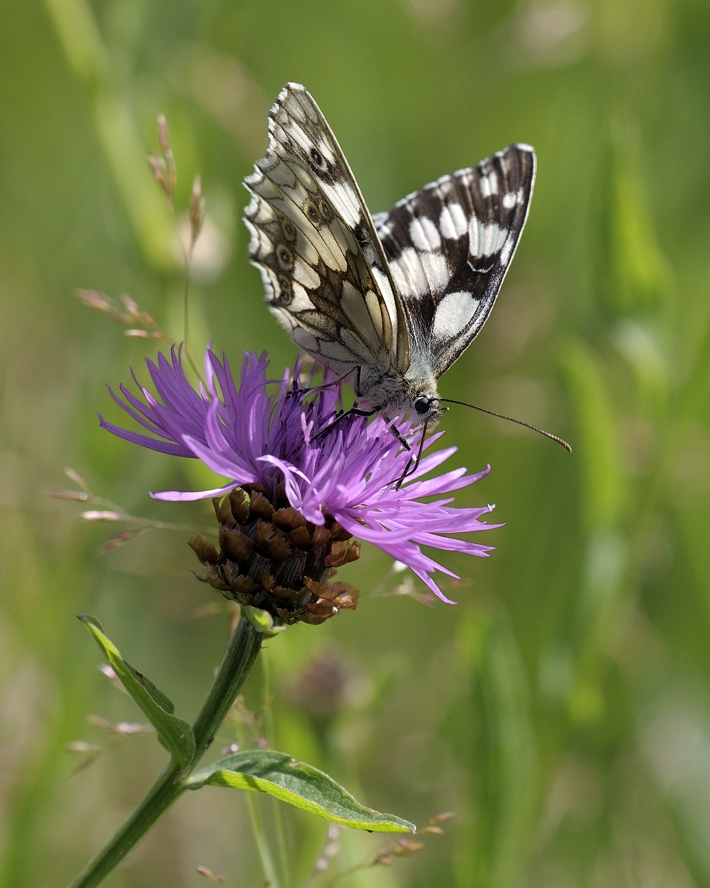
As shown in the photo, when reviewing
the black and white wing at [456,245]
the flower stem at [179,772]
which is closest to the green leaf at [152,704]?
the flower stem at [179,772]

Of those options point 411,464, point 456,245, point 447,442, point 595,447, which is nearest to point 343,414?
point 411,464

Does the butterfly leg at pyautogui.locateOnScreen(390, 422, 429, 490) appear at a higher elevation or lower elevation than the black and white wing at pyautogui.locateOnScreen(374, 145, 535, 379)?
lower

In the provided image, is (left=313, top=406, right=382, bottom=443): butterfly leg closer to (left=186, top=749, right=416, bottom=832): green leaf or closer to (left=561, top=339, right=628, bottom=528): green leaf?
(left=186, top=749, right=416, bottom=832): green leaf

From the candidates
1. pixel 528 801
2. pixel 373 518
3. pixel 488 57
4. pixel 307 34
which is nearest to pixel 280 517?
pixel 373 518

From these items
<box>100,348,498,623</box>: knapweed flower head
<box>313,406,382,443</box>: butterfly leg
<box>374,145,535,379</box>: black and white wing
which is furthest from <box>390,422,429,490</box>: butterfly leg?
<box>374,145,535,379</box>: black and white wing

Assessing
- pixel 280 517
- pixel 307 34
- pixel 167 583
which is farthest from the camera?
pixel 307 34

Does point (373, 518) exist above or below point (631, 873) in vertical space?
above

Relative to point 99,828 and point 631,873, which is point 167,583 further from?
point 631,873

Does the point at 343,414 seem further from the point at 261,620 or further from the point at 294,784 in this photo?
the point at 294,784
